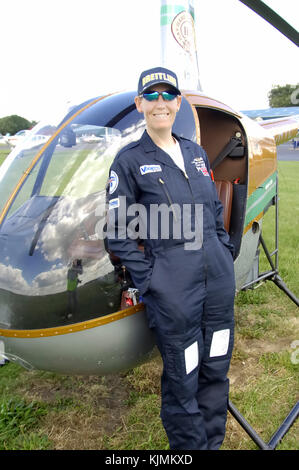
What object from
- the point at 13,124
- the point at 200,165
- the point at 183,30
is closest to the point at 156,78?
the point at 200,165

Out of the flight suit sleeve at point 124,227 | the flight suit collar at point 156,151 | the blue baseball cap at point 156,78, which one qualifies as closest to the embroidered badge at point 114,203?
the flight suit sleeve at point 124,227

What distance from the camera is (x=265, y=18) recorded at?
1.55 meters

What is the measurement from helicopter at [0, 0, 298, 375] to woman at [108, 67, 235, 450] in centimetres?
15

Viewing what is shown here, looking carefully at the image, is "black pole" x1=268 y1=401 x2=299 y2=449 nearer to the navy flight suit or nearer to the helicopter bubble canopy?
the navy flight suit

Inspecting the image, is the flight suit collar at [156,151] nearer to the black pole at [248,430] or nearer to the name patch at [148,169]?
the name patch at [148,169]

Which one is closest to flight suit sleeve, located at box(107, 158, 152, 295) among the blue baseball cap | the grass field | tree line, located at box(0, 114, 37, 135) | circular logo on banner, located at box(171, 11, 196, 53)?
the blue baseball cap

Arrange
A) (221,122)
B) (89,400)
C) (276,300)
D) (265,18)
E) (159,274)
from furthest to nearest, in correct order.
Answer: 1. (276,300)
2. (221,122)
3. (89,400)
4. (159,274)
5. (265,18)

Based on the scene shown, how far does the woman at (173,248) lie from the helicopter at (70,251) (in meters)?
0.15

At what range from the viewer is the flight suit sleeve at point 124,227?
166 cm

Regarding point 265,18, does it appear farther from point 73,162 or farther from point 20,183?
point 20,183

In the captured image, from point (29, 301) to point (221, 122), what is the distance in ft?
7.40

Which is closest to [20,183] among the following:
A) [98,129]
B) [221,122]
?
[98,129]

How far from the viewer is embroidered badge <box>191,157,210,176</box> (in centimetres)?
185

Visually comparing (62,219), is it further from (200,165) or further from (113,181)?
(200,165)
